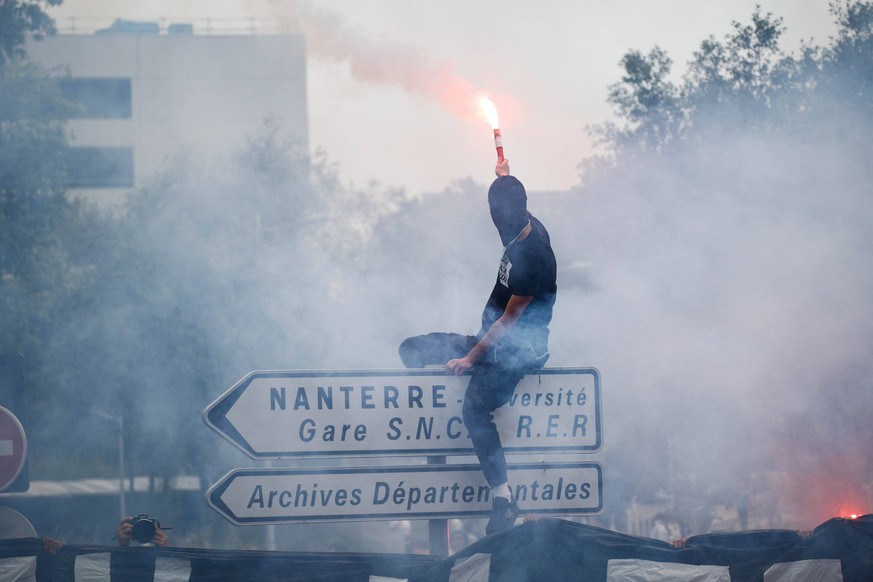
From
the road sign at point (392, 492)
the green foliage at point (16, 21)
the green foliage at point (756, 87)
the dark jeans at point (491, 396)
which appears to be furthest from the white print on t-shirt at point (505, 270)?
the green foliage at point (16, 21)

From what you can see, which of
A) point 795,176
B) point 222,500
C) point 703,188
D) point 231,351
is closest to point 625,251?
point 703,188

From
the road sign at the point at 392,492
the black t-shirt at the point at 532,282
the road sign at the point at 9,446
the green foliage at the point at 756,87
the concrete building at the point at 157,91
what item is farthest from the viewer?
the concrete building at the point at 157,91

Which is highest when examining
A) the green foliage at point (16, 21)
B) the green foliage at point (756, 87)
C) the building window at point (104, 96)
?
the building window at point (104, 96)

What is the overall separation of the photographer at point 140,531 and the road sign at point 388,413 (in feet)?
1.83

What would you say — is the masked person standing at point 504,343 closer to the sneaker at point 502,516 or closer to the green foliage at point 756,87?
the sneaker at point 502,516

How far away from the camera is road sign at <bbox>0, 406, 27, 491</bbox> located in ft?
16.4

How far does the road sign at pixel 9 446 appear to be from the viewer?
5.01m

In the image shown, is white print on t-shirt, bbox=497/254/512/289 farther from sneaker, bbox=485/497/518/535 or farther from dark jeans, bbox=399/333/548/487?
sneaker, bbox=485/497/518/535

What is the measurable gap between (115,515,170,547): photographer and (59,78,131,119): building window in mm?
28581

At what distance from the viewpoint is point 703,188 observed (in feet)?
34.8

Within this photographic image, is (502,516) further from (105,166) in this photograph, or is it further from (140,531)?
(105,166)

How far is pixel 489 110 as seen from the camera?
18.4 feet

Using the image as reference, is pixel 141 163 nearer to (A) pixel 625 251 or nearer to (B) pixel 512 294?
(A) pixel 625 251

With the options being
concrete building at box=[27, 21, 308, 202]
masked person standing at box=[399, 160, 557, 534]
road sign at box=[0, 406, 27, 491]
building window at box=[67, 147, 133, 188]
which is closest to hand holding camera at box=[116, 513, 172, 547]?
road sign at box=[0, 406, 27, 491]
